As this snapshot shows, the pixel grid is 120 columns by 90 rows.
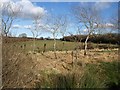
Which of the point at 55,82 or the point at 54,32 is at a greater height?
the point at 54,32

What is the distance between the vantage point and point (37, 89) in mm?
5930

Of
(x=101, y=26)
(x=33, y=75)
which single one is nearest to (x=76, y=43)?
(x=101, y=26)

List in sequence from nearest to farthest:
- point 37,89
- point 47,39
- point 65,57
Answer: point 37,89, point 65,57, point 47,39

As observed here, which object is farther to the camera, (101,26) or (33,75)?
(101,26)

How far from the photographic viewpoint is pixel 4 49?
5.51 m

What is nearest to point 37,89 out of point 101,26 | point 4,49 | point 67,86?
point 67,86

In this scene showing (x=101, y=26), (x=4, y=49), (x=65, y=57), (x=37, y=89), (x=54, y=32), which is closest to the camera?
(x=4, y=49)

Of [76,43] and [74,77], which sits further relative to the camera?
[76,43]

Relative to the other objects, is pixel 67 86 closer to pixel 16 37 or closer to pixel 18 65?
pixel 18 65

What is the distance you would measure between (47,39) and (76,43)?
505 centimetres

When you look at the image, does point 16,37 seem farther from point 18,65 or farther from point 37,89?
point 37,89

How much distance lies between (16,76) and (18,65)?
0.26 meters

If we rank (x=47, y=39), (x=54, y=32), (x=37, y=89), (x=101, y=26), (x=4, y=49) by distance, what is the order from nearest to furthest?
(x=4, y=49)
(x=37, y=89)
(x=101, y=26)
(x=54, y=32)
(x=47, y=39)

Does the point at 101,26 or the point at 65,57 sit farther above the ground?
the point at 101,26
